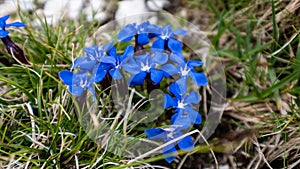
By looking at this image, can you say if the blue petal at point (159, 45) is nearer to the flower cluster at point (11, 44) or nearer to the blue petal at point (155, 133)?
the blue petal at point (155, 133)

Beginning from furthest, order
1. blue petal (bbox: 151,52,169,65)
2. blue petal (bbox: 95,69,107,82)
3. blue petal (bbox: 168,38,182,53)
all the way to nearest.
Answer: blue petal (bbox: 168,38,182,53)
blue petal (bbox: 151,52,169,65)
blue petal (bbox: 95,69,107,82)

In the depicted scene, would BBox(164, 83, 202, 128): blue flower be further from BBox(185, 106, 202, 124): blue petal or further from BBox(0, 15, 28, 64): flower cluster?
BBox(0, 15, 28, 64): flower cluster

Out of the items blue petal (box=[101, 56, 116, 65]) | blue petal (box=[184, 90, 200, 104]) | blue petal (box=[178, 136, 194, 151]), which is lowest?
blue petal (box=[178, 136, 194, 151])

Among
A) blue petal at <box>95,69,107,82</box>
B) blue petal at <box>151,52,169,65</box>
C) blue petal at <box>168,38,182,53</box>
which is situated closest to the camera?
blue petal at <box>95,69,107,82</box>

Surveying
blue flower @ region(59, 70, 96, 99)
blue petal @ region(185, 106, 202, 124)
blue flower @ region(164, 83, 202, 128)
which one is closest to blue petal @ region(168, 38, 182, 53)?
blue flower @ region(164, 83, 202, 128)

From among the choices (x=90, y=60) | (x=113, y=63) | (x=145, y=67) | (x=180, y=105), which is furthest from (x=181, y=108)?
(x=90, y=60)

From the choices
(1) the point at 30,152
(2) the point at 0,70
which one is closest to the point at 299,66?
(1) the point at 30,152

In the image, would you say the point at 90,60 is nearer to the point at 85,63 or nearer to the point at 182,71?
the point at 85,63

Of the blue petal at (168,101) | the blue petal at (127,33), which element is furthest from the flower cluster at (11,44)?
the blue petal at (168,101)
